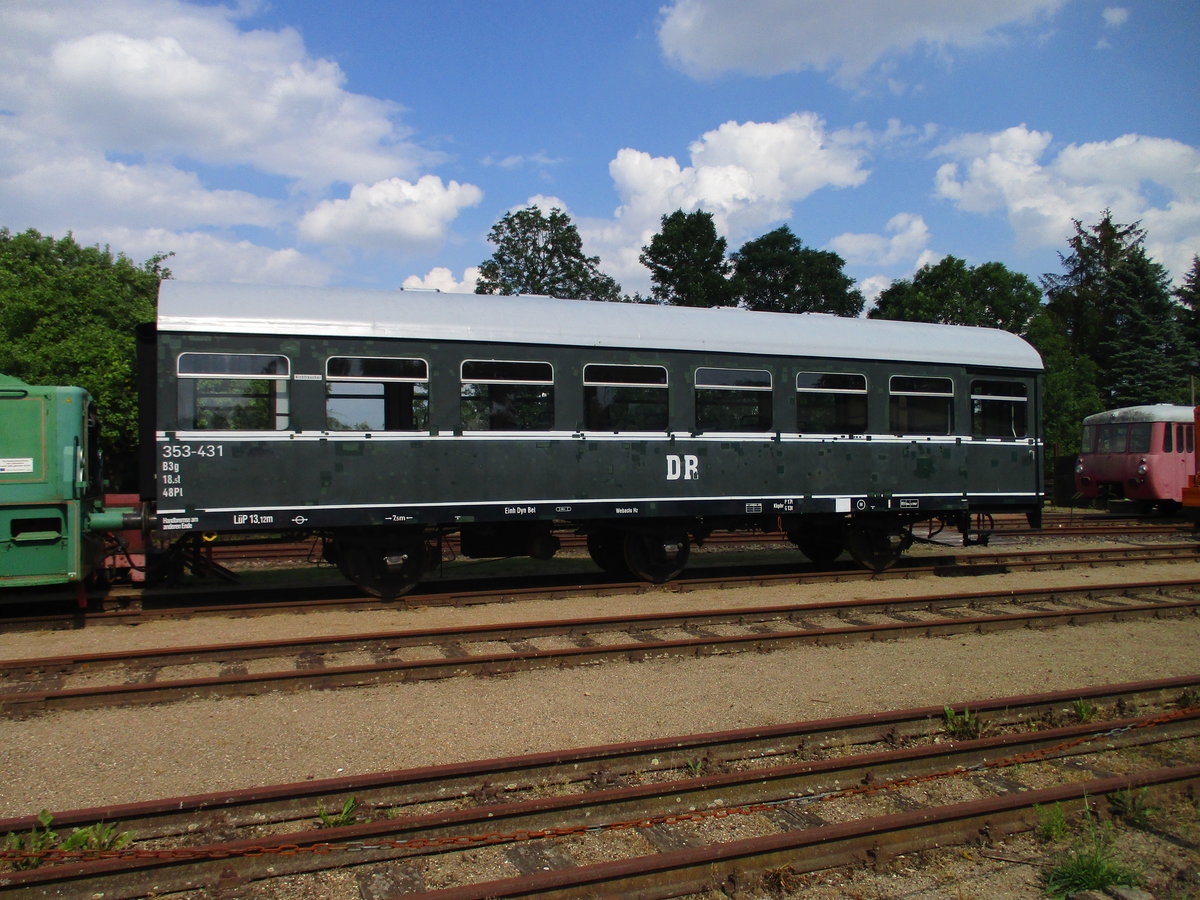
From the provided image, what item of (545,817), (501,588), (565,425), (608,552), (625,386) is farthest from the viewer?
(608,552)

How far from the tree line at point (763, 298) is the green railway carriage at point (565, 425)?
12.9 m

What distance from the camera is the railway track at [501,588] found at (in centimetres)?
947

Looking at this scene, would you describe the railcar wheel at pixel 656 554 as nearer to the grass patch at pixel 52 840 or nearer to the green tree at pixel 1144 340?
the grass patch at pixel 52 840

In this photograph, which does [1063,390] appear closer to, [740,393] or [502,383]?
[740,393]

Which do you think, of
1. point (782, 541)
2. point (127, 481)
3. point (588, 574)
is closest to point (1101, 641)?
point (588, 574)

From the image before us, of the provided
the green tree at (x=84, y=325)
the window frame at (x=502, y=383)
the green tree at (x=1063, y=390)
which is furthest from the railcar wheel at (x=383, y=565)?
the green tree at (x=1063, y=390)

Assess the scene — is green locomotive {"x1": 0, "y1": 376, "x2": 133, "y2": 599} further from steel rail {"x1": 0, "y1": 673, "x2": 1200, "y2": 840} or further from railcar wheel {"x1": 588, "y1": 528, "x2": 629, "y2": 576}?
railcar wheel {"x1": 588, "y1": 528, "x2": 629, "y2": 576}

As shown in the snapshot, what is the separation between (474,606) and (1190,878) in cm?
752

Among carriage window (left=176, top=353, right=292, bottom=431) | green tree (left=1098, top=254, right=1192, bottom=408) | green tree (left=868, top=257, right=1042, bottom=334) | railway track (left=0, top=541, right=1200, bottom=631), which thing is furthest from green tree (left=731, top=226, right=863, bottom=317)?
carriage window (left=176, top=353, right=292, bottom=431)

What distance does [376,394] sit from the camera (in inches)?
379

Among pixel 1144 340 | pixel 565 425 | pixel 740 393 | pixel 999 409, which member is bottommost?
pixel 565 425

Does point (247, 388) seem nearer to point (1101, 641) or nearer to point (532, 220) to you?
point (1101, 641)

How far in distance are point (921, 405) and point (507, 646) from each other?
23.6 ft

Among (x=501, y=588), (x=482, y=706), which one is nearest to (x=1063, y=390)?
(x=501, y=588)
